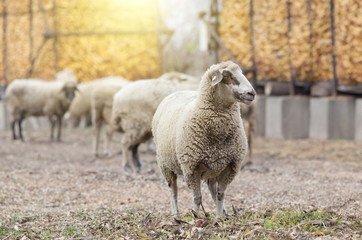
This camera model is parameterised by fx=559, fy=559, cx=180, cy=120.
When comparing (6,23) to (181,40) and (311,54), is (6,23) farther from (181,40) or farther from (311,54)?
(311,54)

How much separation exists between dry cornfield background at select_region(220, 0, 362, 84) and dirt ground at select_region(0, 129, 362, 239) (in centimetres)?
169

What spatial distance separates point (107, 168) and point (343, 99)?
5057 millimetres

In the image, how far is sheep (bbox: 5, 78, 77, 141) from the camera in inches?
522

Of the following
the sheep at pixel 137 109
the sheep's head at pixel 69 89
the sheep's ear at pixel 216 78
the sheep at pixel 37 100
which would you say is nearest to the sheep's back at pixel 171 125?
the sheep's ear at pixel 216 78

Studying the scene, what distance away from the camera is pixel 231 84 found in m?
4.49

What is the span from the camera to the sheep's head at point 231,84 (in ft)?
14.3

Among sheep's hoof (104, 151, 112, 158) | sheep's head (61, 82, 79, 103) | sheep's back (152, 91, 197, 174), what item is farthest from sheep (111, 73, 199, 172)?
sheep's head (61, 82, 79, 103)

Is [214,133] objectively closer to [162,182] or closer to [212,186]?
[212,186]

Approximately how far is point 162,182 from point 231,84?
3.29 meters

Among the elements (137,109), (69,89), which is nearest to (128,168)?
(137,109)

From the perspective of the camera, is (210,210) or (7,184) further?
(7,184)

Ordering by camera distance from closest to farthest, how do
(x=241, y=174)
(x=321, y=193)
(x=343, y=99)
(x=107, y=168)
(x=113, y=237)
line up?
(x=113, y=237) < (x=321, y=193) < (x=241, y=174) < (x=107, y=168) < (x=343, y=99)

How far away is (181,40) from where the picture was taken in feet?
54.2

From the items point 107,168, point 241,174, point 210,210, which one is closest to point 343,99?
point 241,174
